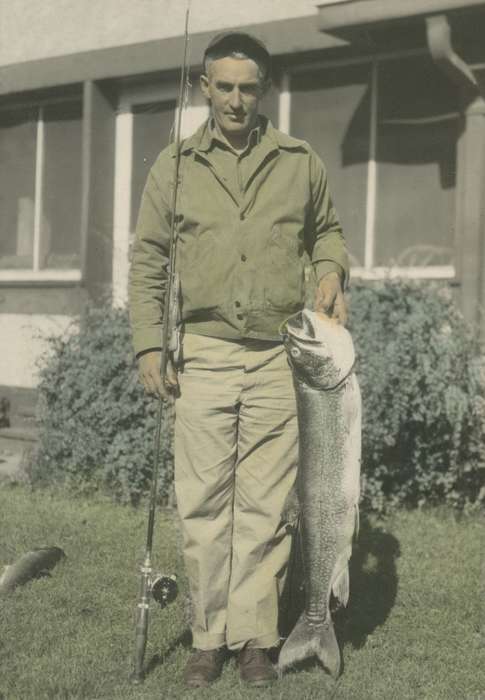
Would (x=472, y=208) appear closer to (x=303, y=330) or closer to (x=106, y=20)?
(x=303, y=330)

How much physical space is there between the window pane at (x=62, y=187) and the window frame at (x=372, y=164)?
7.98ft

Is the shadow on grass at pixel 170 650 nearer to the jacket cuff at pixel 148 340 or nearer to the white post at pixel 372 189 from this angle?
the jacket cuff at pixel 148 340

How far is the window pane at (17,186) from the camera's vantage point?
972 cm

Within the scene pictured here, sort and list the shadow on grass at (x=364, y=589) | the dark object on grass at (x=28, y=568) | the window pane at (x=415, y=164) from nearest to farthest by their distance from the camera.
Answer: the shadow on grass at (x=364, y=589) → the dark object on grass at (x=28, y=568) → the window pane at (x=415, y=164)

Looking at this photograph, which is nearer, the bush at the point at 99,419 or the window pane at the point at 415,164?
the bush at the point at 99,419

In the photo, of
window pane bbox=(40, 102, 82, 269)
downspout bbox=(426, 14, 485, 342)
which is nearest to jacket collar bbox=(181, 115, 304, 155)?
downspout bbox=(426, 14, 485, 342)

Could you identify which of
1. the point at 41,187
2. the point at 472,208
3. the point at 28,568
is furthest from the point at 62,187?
the point at 28,568

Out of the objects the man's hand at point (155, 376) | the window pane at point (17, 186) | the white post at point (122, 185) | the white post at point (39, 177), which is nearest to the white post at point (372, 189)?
the white post at point (122, 185)

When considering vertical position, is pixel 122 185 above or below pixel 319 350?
above

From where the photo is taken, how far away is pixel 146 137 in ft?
29.7

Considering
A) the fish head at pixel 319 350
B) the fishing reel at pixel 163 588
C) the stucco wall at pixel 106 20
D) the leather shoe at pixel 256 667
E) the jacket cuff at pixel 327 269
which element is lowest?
the leather shoe at pixel 256 667

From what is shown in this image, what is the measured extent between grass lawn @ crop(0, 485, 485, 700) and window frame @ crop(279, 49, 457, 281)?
1.96 metres

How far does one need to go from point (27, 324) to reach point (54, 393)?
1.91 m

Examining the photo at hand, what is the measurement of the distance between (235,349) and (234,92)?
103cm
